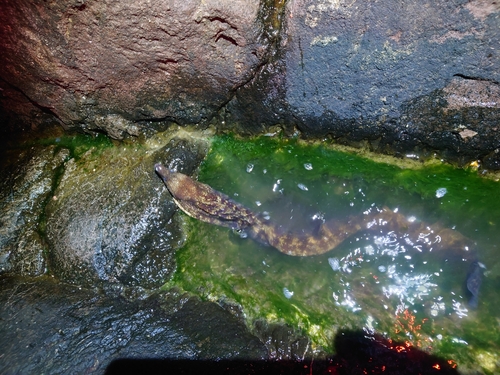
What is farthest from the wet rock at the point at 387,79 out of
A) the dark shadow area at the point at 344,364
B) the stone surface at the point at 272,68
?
the dark shadow area at the point at 344,364

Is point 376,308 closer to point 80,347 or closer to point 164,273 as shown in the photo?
point 164,273

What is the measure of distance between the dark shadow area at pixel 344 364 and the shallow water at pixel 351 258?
106mm

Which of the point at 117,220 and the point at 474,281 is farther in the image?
the point at 117,220

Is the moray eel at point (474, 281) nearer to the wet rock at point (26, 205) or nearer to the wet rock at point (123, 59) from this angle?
the wet rock at point (123, 59)

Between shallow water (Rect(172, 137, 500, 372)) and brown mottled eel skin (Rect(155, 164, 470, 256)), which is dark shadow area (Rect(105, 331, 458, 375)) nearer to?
shallow water (Rect(172, 137, 500, 372))

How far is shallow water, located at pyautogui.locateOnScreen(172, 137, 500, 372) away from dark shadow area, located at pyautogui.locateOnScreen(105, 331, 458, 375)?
106 millimetres

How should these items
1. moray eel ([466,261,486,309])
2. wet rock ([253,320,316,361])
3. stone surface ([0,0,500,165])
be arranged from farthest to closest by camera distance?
moray eel ([466,261,486,309]), stone surface ([0,0,500,165]), wet rock ([253,320,316,361])

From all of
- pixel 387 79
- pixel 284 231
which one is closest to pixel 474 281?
pixel 284 231

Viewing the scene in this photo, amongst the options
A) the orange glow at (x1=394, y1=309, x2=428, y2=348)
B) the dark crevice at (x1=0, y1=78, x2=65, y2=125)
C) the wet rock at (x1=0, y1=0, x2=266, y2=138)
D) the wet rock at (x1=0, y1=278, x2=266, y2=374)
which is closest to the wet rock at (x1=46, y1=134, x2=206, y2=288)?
the wet rock at (x1=0, y1=278, x2=266, y2=374)

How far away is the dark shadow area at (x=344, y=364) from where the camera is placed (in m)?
2.44

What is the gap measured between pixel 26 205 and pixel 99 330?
1.78 meters

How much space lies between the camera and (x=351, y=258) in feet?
11.0

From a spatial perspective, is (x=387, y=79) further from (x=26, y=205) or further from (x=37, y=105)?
(x=26, y=205)

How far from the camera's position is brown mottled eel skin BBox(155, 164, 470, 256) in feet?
10.9
